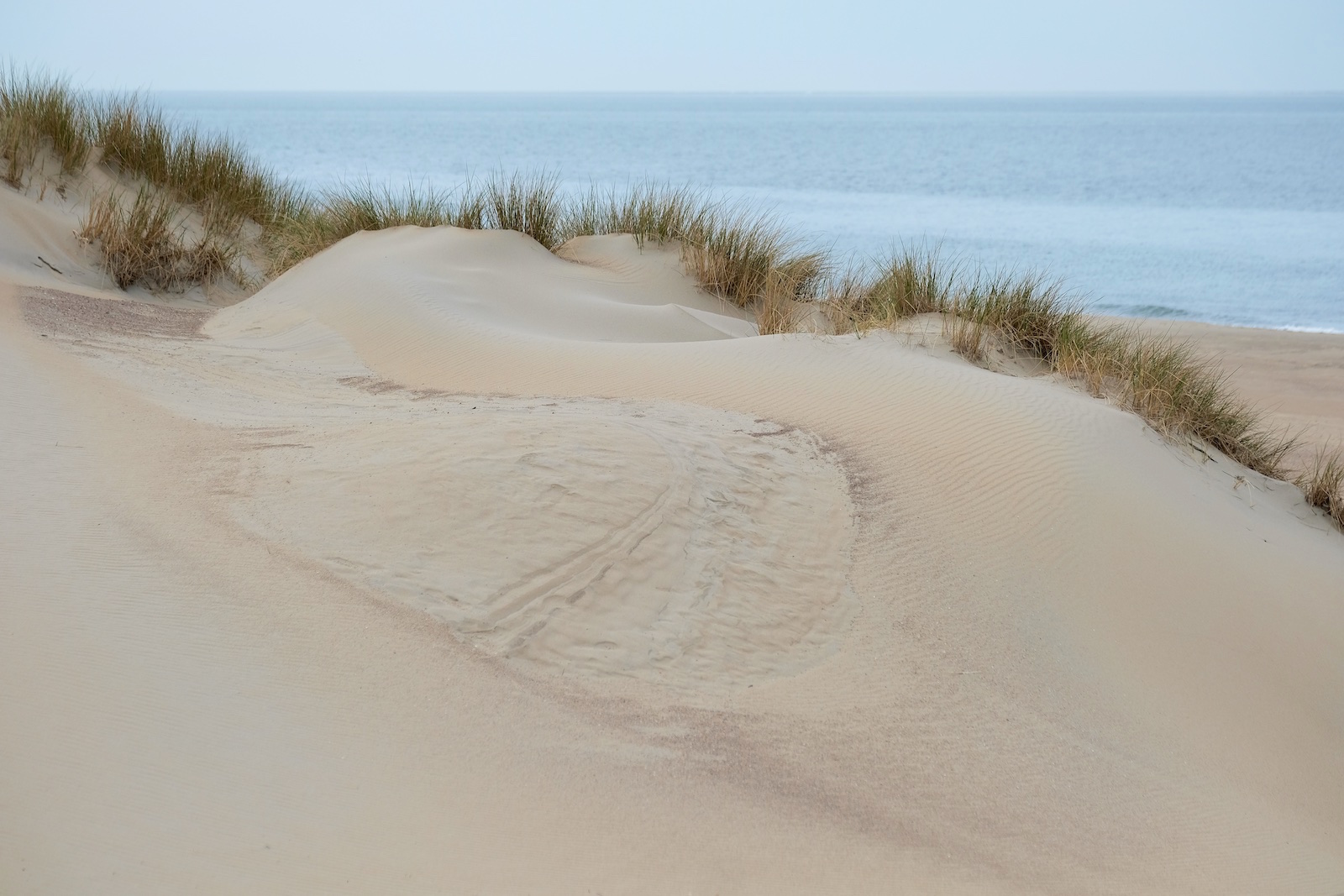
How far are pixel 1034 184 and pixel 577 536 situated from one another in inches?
1217

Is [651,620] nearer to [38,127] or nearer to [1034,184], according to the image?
[38,127]

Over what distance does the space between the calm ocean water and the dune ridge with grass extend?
7.71m

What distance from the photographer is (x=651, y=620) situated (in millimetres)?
3193

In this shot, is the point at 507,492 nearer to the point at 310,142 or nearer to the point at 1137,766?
the point at 1137,766

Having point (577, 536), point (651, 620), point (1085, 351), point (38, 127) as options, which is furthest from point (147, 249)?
point (1085, 351)

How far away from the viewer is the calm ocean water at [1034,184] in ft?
52.4

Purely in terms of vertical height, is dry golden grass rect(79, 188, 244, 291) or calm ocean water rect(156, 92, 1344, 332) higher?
calm ocean water rect(156, 92, 1344, 332)

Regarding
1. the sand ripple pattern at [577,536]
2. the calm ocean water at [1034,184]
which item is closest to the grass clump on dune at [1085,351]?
the sand ripple pattern at [577,536]

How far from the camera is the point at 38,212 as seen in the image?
27.0 feet

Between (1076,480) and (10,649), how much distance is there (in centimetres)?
402

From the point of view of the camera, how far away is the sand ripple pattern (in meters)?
3.11

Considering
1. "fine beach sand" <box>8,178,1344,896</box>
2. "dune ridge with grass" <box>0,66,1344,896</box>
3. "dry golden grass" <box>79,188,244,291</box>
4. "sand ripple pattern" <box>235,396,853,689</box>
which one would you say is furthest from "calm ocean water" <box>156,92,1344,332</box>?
"sand ripple pattern" <box>235,396,853,689</box>

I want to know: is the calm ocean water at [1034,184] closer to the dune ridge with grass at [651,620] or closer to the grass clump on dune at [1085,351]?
the grass clump on dune at [1085,351]

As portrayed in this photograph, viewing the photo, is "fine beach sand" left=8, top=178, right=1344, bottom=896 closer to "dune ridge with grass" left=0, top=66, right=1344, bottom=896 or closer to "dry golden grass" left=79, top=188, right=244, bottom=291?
"dune ridge with grass" left=0, top=66, right=1344, bottom=896
